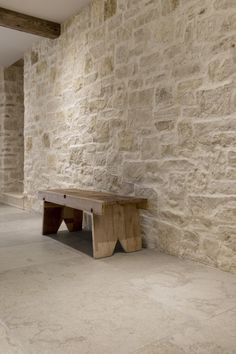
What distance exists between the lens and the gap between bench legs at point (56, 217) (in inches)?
142

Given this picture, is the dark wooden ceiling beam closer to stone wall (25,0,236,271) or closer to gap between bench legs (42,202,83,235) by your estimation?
stone wall (25,0,236,271)

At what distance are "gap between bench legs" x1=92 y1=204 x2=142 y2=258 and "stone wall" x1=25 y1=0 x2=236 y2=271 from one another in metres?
0.16

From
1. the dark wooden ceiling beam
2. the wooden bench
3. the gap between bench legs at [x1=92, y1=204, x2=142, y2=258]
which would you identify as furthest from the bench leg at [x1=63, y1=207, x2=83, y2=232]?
the dark wooden ceiling beam

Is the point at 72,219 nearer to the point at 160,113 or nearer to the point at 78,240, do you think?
the point at 78,240

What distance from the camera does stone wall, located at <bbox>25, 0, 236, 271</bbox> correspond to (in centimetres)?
240

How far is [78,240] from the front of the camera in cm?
337

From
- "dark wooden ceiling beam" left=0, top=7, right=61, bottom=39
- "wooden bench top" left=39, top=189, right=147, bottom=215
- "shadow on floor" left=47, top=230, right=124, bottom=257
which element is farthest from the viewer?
"dark wooden ceiling beam" left=0, top=7, right=61, bottom=39

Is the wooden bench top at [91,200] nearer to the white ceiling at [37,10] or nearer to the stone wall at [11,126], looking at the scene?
the white ceiling at [37,10]

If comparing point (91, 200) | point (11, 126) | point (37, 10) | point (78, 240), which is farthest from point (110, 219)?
point (11, 126)

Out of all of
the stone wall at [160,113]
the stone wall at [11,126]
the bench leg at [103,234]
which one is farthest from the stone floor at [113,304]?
the stone wall at [11,126]

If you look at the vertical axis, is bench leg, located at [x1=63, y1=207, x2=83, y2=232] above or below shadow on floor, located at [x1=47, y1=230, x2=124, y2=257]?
above

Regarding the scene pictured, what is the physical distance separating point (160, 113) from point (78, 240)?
4.92 feet

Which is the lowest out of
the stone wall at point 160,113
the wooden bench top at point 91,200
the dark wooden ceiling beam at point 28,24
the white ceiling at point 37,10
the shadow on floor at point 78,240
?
the shadow on floor at point 78,240

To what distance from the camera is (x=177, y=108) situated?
274 centimetres
